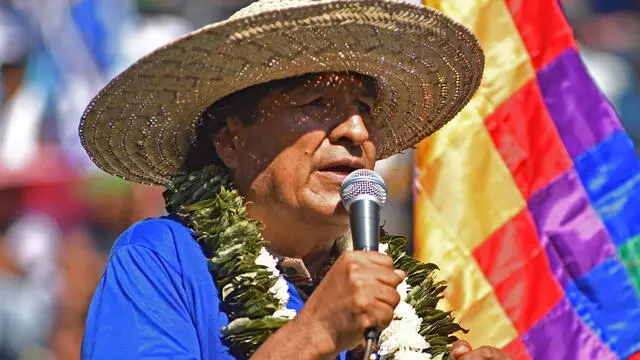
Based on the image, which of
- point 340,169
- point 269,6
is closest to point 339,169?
point 340,169

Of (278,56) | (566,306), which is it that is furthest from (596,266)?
(278,56)

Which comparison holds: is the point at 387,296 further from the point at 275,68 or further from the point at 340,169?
the point at 275,68

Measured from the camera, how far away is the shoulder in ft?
11.1

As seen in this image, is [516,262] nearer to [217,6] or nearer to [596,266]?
[596,266]

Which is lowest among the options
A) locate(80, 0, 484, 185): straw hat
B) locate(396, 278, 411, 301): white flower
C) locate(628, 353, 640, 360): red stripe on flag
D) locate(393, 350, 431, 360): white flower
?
locate(393, 350, 431, 360): white flower

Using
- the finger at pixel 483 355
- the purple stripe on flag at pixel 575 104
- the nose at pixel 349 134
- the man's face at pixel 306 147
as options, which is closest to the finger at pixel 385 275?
the finger at pixel 483 355

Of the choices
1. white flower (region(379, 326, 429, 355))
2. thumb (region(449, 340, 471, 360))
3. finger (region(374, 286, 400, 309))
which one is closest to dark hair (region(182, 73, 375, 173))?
white flower (region(379, 326, 429, 355))

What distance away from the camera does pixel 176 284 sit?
3.32 m

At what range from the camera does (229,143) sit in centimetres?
376

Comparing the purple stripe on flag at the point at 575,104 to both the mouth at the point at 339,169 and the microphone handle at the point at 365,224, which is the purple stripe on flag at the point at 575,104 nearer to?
the mouth at the point at 339,169

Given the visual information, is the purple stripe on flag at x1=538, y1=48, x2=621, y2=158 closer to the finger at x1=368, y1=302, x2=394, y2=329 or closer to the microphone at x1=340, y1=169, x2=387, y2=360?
the microphone at x1=340, y1=169, x2=387, y2=360

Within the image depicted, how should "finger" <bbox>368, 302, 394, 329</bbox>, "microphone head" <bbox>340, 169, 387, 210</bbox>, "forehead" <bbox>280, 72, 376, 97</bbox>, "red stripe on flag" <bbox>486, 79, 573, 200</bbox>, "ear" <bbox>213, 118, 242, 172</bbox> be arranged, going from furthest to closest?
1. "red stripe on flag" <bbox>486, 79, 573, 200</bbox>
2. "ear" <bbox>213, 118, 242, 172</bbox>
3. "forehead" <bbox>280, 72, 376, 97</bbox>
4. "microphone head" <bbox>340, 169, 387, 210</bbox>
5. "finger" <bbox>368, 302, 394, 329</bbox>

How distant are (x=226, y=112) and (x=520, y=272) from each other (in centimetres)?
155

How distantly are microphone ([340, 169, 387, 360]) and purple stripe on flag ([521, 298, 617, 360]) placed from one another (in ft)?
6.01
